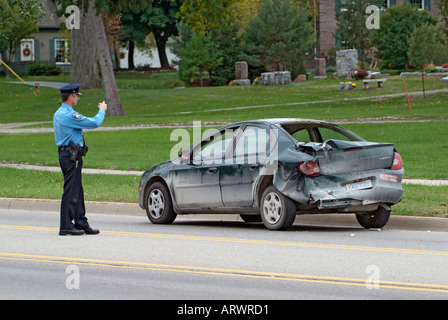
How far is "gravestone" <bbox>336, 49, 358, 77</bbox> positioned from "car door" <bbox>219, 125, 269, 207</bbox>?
43.9 meters

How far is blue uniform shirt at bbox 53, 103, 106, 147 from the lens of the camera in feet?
38.7

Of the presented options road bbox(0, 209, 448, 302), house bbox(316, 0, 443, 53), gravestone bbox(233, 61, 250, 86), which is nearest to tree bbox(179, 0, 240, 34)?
gravestone bbox(233, 61, 250, 86)

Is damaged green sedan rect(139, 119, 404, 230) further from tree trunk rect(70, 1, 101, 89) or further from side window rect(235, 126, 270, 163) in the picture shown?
tree trunk rect(70, 1, 101, 89)

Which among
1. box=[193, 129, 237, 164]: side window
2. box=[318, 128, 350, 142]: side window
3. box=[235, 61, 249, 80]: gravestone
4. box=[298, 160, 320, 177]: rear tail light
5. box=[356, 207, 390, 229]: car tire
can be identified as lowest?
box=[356, 207, 390, 229]: car tire

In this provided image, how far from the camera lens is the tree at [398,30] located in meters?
61.3

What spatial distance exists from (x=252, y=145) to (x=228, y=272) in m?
3.89

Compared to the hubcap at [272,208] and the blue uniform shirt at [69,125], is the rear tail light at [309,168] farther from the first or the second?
the blue uniform shirt at [69,125]

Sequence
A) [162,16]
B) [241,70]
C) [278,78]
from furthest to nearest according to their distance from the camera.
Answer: [162,16], [241,70], [278,78]

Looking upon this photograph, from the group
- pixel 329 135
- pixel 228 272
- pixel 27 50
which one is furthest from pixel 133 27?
pixel 228 272

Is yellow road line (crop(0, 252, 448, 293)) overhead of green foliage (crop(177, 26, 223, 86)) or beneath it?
beneath

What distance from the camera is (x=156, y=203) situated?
1402 cm

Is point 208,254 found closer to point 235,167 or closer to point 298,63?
point 235,167

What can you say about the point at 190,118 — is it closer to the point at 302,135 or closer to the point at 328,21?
the point at 302,135
